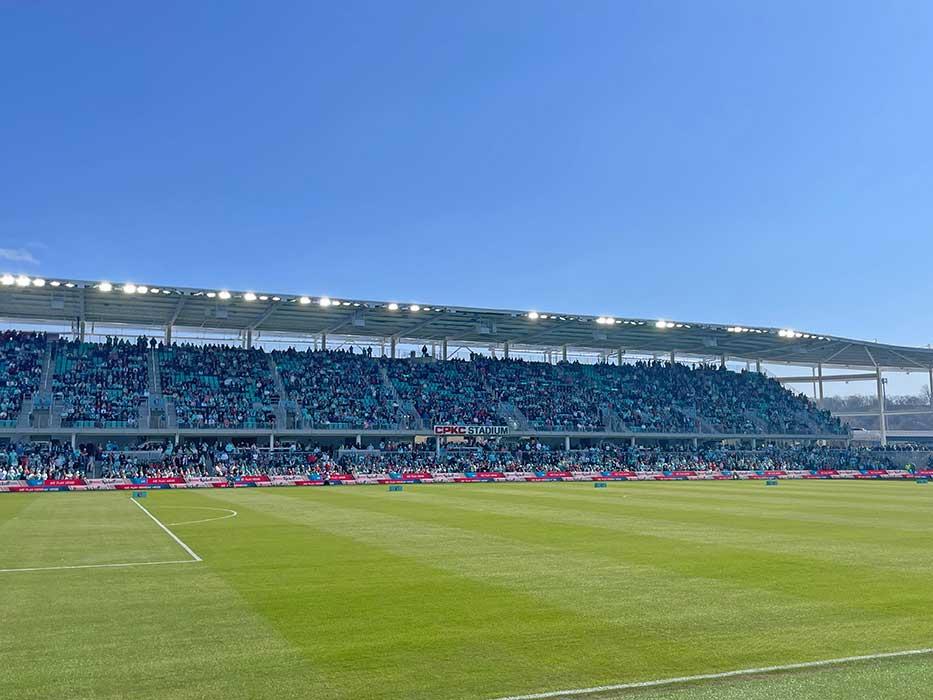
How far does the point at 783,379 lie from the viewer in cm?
9444

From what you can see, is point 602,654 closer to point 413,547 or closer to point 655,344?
point 413,547

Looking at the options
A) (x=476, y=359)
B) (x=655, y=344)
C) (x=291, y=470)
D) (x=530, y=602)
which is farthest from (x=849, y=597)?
(x=655, y=344)

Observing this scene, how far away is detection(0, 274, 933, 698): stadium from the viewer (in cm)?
898

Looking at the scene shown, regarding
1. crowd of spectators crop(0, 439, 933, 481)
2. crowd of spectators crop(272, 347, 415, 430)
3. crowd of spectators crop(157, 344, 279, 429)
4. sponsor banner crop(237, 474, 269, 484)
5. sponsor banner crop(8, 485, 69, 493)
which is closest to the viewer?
sponsor banner crop(8, 485, 69, 493)

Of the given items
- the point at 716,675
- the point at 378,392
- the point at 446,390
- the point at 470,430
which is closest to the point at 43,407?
the point at 378,392

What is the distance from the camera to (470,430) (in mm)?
61500

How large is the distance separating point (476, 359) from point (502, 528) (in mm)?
51802

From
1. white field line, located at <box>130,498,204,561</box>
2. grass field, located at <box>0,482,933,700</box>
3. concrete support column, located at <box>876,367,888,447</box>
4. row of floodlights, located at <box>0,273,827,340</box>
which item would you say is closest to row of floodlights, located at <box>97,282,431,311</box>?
row of floodlights, located at <box>0,273,827,340</box>

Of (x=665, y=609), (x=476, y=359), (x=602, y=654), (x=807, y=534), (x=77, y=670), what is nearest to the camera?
(x=77, y=670)

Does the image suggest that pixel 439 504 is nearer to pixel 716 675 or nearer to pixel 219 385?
pixel 716 675

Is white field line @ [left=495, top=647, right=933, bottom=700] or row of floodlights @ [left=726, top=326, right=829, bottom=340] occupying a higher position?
row of floodlights @ [left=726, top=326, right=829, bottom=340]

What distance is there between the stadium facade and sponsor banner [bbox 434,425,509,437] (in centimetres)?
82

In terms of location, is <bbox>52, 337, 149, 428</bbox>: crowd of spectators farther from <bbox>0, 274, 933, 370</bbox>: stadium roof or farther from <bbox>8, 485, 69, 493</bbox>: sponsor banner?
<bbox>8, 485, 69, 493</bbox>: sponsor banner

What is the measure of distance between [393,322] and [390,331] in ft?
13.5
